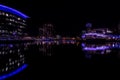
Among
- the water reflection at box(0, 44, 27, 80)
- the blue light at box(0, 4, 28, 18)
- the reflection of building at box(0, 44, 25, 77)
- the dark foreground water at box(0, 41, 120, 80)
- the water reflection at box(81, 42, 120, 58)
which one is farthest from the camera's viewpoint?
the blue light at box(0, 4, 28, 18)

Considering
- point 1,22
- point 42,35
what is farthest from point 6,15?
point 42,35

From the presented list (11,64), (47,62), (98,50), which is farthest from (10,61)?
(98,50)

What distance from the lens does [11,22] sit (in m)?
88.8

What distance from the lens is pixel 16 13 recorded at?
90.1 meters

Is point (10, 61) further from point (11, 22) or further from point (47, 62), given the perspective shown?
point (11, 22)

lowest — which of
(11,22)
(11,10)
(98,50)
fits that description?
(98,50)

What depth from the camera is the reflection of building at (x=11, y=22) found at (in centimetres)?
8250

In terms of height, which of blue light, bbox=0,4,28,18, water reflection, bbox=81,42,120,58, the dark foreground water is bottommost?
water reflection, bbox=81,42,120,58

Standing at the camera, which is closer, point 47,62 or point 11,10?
point 47,62

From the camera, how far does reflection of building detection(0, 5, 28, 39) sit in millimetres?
82500

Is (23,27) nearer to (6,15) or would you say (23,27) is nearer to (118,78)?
(6,15)

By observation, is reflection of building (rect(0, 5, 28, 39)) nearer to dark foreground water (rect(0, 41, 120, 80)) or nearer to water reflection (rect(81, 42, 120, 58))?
water reflection (rect(81, 42, 120, 58))

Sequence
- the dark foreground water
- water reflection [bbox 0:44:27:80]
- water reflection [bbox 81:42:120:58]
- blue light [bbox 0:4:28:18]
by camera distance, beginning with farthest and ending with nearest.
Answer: blue light [bbox 0:4:28:18], water reflection [bbox 81:42:120:58], water reflection [bbox 0:44:27:80], the dark foreground water

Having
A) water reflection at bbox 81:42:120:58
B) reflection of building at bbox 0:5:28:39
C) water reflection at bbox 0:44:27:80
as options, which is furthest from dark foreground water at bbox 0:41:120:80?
reflection of building at bbox 0:5:28:39
